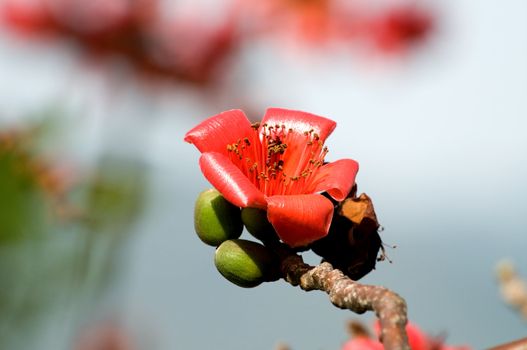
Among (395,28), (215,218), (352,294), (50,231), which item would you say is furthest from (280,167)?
(395,28)

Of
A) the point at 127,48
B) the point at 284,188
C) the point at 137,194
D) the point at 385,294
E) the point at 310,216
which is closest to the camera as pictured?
the point at 385,294

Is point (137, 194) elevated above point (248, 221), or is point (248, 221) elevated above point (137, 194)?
point (137, 194)

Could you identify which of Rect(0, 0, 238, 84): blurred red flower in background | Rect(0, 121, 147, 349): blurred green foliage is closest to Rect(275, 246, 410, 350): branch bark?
Rect(0, 121, 147, 349): blurred green foliage

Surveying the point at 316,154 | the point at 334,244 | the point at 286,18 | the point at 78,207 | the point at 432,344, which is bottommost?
the point at 432,344

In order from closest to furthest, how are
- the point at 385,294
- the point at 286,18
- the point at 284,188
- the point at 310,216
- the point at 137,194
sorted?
1. the point at 385,294
2. the point at 310,216
3. the point at 284,188
4. the point at 137,194
5. the point at 286,18

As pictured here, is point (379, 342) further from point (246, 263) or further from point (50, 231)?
point (50, 231)

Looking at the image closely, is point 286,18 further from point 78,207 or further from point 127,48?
point 78,207

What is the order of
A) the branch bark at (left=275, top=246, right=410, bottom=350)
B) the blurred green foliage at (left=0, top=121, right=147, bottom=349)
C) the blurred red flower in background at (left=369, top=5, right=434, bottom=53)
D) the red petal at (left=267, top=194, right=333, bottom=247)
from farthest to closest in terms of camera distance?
the blurred red flower in background at (left=369, top=5, right=434, bottom=53) → the blurred green foliage at (left=0, top=121, right=147, bottom=349) → the red petal at (left=267, top=194, right=333, bottom=247) → the branch bark at (left=275, top=246, right=410, bottom=350)

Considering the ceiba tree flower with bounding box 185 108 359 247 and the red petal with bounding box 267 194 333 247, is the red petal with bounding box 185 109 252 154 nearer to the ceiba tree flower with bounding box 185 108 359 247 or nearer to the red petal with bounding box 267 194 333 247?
the ceiba tree flower with bounding box 185 108 359 247

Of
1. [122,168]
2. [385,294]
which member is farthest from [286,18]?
[385,294]
